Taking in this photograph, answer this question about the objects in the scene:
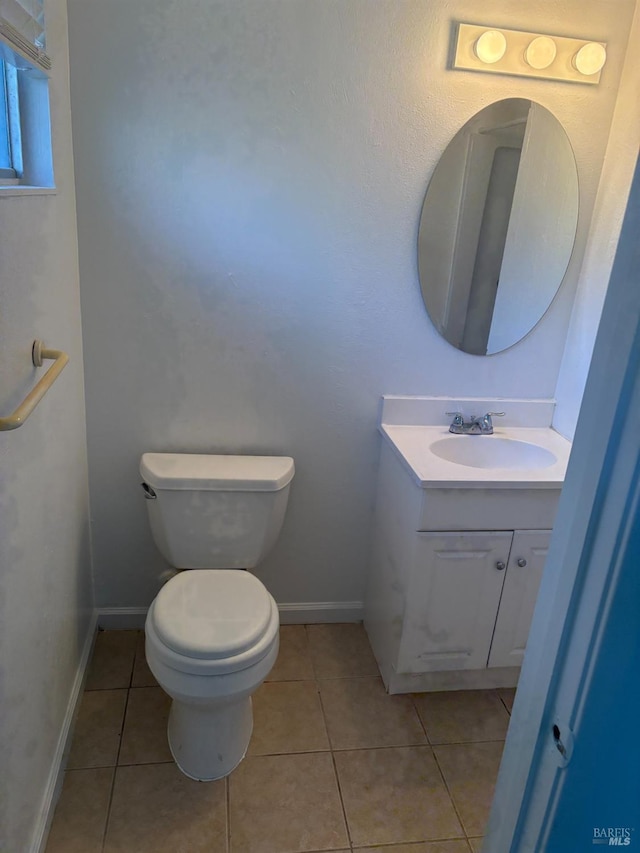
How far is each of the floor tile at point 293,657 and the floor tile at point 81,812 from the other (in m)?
0.62

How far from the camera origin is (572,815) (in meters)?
0.74

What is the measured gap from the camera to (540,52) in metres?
1.85

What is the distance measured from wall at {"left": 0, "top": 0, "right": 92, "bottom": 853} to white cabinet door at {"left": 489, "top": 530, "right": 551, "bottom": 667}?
1316 millimetres

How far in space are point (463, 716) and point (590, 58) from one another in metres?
2.07

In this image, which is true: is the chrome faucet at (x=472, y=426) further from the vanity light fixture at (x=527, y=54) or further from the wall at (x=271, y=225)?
the vanity light fixture at (x=527, y=54)

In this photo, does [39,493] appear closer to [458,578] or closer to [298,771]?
[298,771]

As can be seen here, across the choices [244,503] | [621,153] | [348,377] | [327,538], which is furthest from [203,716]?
[621,153]

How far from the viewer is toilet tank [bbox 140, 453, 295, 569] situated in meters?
1.94

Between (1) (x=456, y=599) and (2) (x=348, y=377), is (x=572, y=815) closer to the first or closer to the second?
(1) (x=456, y=599)

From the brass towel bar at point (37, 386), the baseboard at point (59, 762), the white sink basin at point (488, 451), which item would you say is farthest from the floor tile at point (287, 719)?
the brass towel bar at point (37, 386)

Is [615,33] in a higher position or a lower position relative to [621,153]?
higher

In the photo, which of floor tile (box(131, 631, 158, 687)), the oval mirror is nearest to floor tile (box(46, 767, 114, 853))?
floor tile (box(131, 631, 158, 687))

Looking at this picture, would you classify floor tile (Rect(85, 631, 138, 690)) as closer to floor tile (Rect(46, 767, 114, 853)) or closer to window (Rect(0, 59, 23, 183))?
floor tile (Rect(46, 767, 114, 853))

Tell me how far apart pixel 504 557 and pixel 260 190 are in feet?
4.40
